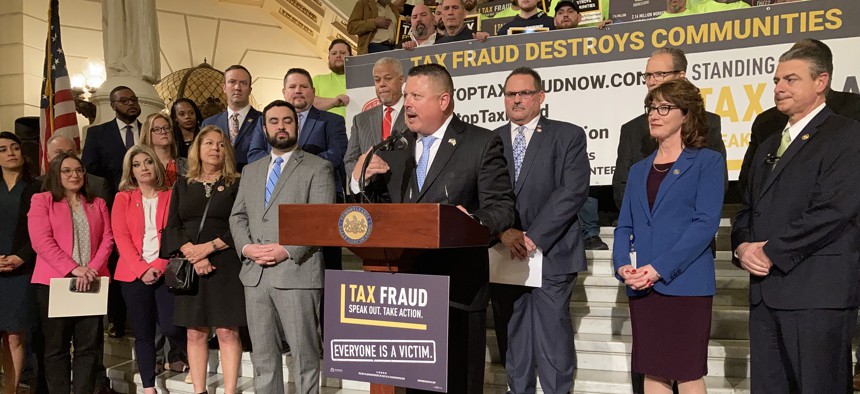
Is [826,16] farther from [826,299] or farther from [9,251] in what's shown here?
[9,251]

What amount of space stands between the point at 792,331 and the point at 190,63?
11.0 metres

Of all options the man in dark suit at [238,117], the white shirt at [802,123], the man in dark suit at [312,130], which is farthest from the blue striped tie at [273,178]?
the white shirt at [802,123]

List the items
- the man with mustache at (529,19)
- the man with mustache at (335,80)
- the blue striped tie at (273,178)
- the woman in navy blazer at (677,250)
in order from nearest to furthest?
the woman in navy blazer at (677,250)
the blue striped tie at (273,178)
the man with mustache at (335,80)
the man with mustache at (529,19)

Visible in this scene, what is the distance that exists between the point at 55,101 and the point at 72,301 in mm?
2961

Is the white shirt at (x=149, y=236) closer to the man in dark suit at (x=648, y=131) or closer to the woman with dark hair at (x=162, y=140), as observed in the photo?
the woman with dark hair at (x=162, y=140)

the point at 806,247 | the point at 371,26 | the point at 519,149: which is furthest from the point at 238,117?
the point at 806,247

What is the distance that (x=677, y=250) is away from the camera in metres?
2.72

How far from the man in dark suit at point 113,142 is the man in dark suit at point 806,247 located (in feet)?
14.2

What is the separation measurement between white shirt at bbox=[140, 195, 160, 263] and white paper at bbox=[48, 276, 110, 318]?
0.89ft

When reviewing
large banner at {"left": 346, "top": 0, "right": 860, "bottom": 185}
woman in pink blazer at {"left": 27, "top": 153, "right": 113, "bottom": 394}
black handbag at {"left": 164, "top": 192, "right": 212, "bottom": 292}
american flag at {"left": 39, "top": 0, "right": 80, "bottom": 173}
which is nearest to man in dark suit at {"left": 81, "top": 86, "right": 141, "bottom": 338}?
woman in pink blazer at {"left": 27, "top": 153, "right": 113, "bottom": 394}

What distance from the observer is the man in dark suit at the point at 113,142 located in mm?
5309

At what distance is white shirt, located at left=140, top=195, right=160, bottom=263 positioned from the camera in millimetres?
4426

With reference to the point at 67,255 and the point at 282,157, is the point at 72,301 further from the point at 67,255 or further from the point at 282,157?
the point at 282,157

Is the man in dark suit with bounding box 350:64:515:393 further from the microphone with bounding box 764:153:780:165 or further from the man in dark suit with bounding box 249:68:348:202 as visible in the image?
the man in dark suit with bounding box 249:68:348:202
